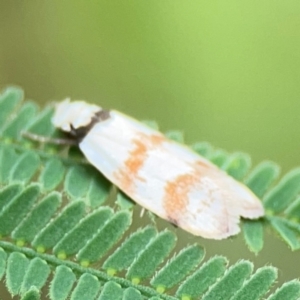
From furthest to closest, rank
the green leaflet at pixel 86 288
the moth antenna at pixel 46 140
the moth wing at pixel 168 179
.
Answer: the moth antenna at pixel 46 140 → the moth wing at pixel 168 179 → the green leaflet at pixel 86 288

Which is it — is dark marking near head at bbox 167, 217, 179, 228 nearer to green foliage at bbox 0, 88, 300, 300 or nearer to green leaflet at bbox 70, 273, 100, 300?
green foliage at bbox 0, 88, 300, 300

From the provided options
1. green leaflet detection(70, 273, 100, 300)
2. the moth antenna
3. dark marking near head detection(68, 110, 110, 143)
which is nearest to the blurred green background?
dark marking near head detection(68, 110, 110, 143)

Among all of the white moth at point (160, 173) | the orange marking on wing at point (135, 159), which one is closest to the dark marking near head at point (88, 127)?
the white moth at point (160, 173)

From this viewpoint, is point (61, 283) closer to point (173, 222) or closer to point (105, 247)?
point (105, 247)

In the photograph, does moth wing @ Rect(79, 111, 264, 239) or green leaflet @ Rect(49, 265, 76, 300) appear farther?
moth wing @ Rect(79, 111, 264, 239)

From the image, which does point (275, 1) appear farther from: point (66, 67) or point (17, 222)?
point (17, 222)

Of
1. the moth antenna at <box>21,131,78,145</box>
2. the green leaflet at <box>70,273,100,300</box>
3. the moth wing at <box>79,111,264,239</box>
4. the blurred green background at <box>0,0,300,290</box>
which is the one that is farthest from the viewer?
the blurred green background at <box>0,0,300,290</box>

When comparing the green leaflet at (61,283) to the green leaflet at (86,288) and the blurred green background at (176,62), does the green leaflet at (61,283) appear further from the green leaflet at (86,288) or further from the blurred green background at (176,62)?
the blurred green background at (176,62)
